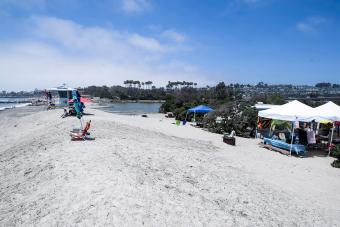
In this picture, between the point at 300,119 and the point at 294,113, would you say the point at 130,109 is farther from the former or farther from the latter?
the point at 300,119

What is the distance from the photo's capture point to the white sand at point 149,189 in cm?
555

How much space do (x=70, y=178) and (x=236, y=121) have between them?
16.2m

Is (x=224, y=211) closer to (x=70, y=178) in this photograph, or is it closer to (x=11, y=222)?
(x=70, y=178)

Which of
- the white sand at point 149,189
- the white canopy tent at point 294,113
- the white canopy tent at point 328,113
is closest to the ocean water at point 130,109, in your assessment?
the white canopy tent at point 294,113

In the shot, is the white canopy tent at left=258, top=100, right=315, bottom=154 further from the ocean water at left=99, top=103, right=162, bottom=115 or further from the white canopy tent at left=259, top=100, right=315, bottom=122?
the ocean water at left=99, top=103, right=162, bottom=115

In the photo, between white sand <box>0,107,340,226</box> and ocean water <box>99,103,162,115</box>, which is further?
ocean water <box>99,103,162,115</box>

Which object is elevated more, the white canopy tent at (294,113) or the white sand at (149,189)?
the white canopy tent at (294,113)

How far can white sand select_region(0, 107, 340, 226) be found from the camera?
5551 mm

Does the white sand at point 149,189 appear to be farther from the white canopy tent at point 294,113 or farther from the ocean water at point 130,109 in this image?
the ocean water at point 130,109

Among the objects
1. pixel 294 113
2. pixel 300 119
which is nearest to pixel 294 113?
pixel 294 113

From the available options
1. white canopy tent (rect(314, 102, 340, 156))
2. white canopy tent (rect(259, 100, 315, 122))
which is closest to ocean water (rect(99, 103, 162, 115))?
white canopy tent (rect(259, 100, 315, 122))

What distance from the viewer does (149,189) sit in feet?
21.6

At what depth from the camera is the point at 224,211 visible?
20.2 ft

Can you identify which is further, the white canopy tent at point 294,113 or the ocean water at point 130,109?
the ocean water at point 130,109
